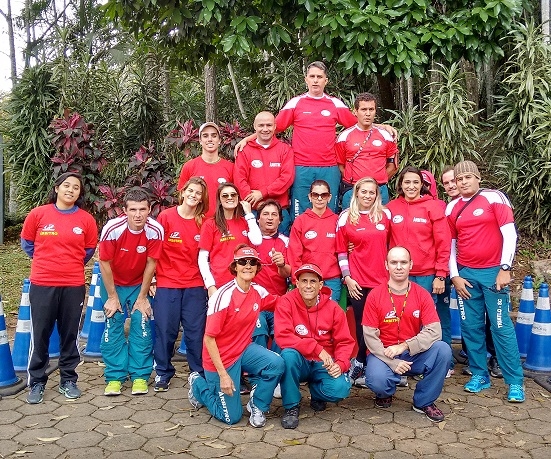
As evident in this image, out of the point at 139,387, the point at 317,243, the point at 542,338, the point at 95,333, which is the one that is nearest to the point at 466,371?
the point at 542,338

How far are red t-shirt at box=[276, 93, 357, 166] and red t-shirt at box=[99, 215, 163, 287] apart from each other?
5.39ft

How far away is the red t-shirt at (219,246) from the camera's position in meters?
5.27

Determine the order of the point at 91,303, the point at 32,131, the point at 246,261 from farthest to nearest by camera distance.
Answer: the point at 32,131 < the point at 91,303 < the point at 246,261

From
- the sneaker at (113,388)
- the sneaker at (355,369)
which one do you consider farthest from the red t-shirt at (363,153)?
the sneaker at (113,388)

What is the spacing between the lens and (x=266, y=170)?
6.03 metres

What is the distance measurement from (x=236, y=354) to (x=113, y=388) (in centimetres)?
126

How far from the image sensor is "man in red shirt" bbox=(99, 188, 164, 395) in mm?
5277

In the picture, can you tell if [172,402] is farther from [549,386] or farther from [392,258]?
[549,386]

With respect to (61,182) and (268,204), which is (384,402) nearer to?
(268,204)

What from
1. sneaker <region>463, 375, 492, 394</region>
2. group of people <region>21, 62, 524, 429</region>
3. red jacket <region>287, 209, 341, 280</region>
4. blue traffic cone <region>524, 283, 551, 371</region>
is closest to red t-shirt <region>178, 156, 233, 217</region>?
group of people <region>21, 62, 524, 429</region>

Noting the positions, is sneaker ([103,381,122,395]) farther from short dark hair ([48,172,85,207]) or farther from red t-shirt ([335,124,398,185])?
red t-shirt ([335,124,398,185])

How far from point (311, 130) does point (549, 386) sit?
10.4 ft

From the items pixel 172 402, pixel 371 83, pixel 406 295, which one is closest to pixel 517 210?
pixel 371 83

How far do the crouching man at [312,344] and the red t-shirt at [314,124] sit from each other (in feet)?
5.27
